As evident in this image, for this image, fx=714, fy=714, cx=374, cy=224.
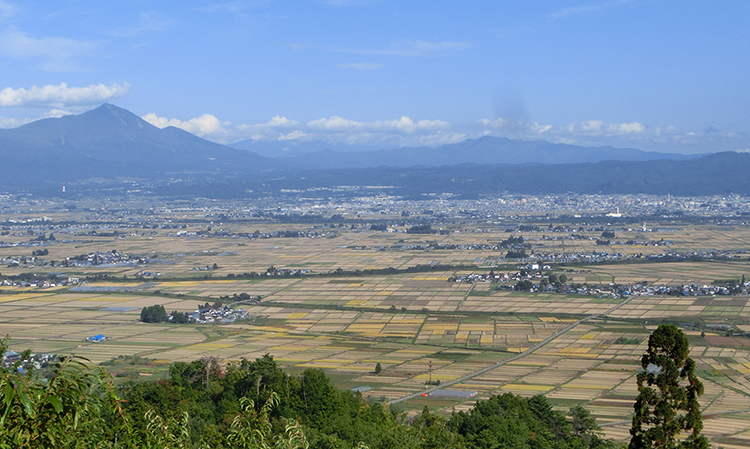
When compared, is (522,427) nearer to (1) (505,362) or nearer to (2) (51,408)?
(1) (505,362)

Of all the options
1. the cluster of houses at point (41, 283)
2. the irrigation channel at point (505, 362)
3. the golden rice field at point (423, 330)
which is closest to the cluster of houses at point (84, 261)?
the golden rice field at point (423, 330)

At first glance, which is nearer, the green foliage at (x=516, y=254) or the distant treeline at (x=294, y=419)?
Result: the distant treeline at (x=294, y=419)

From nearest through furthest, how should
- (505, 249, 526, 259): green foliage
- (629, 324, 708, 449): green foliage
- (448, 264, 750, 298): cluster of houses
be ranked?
1. (629, 324, 708, 449): green foliage
2. (448, 264, 750, 298): cluster of houses
3. (505, 249, 526, 259): green foliage

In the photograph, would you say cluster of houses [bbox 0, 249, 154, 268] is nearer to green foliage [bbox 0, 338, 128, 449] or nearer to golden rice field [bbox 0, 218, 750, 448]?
golden rice field [bbox 0, 218, 750, 448]

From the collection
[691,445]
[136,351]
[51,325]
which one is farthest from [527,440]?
[51,325]

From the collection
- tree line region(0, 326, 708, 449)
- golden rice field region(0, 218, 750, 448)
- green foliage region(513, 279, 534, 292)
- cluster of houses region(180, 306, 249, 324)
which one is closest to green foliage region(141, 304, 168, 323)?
cluster of houses region(180, 306, 249, 324)

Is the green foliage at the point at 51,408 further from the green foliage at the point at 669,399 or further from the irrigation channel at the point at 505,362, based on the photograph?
the irrigation channel at the point at 505,362

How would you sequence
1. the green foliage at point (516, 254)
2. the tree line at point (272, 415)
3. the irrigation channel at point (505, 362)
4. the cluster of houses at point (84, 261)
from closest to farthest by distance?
1. the tree line at point (272, 415)
2. the irrigation channel at point (505, 362)
3. the cluster of houses at point (84, 261)
4. the green foliage at point (516, 254)

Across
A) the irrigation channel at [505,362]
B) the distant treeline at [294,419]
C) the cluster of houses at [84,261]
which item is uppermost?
the distant treeline at [294,419]

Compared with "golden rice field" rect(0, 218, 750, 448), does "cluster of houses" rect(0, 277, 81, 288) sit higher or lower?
higher

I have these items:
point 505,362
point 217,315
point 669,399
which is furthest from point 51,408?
point 217,315

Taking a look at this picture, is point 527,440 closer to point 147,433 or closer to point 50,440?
point 147,433

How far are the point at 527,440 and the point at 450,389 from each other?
14079 mm

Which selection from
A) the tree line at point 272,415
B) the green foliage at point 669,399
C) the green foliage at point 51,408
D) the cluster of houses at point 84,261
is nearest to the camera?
the green foliage at point 51,408
